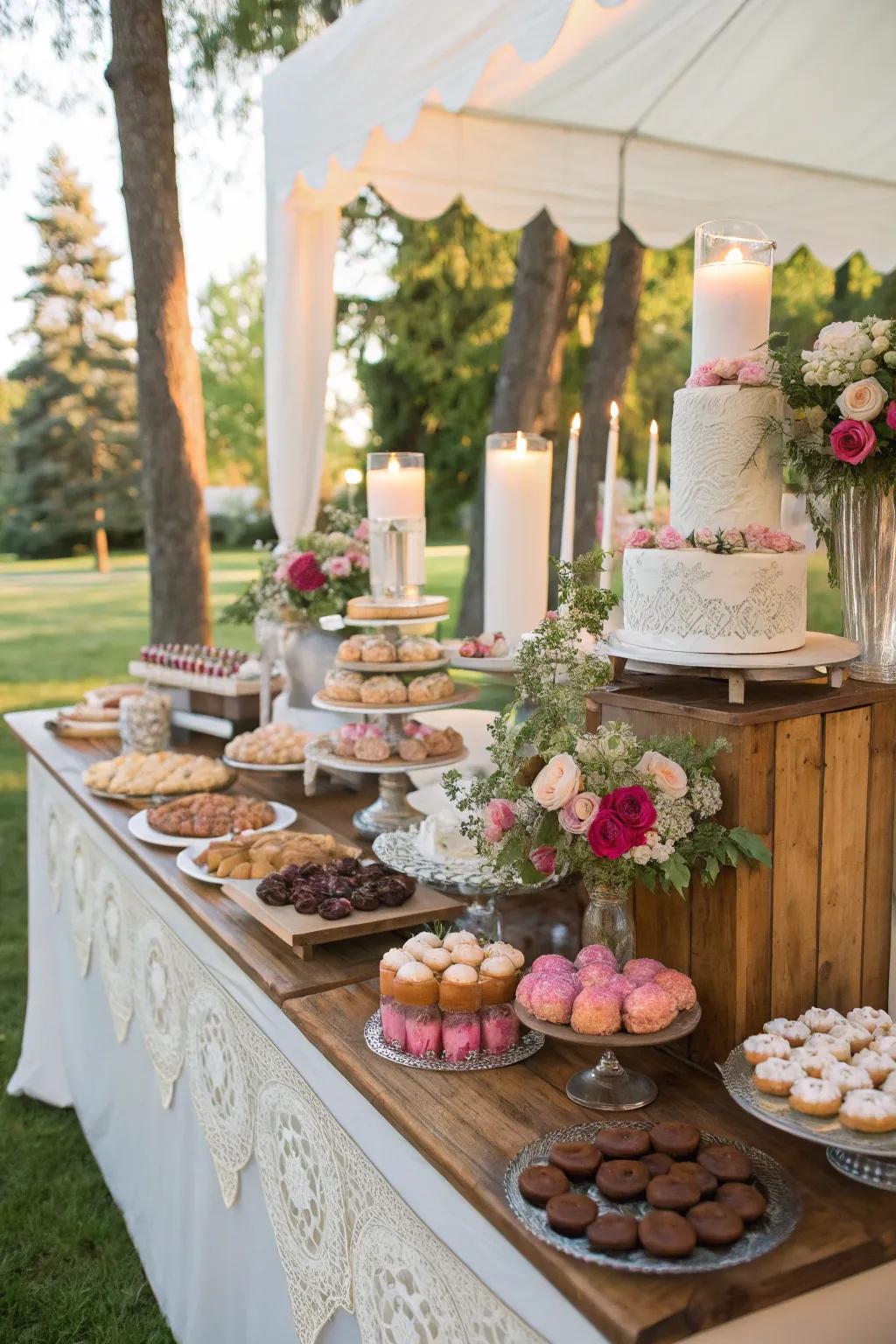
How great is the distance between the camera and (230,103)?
6945 millimetres

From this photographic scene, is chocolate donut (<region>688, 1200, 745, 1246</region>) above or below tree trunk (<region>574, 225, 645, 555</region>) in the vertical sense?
below

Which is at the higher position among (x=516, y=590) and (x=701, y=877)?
(x=516, y=590)

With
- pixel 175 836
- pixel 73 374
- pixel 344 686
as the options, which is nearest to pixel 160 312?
pixel 344 686

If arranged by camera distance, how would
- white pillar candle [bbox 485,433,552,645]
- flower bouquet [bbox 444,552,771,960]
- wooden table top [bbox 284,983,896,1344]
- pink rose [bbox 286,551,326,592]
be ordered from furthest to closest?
pink rose [bbox 286,551,326,592] → white pillar candle [bbox 485,433,552,645] → flower bouquet [bbox 444,552,771,960] → wooden table top [bbox 284,983,896,1344]

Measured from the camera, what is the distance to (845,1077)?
1.13 m

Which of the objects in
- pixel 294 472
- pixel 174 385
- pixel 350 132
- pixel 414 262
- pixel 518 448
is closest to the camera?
pixel 518 448

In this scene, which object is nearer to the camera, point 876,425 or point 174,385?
point 876,425

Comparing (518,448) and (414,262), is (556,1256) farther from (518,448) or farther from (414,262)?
(414,262)

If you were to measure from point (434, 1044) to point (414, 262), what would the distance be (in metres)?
8.70

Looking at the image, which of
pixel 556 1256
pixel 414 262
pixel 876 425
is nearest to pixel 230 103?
pixel 414 262

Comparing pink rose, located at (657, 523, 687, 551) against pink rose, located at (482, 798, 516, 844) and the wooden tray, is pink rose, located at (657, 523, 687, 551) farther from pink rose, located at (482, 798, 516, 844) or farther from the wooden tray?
the wooden tray

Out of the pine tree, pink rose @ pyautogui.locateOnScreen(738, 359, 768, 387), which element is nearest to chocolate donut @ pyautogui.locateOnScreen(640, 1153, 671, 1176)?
pink rose @ pyautogui.locateOnScreen(738, 359, 768, 387)

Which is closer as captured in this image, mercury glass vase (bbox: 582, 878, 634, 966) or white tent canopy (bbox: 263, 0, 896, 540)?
mercury glass vase (bbox: 582, 878, 634, 966)

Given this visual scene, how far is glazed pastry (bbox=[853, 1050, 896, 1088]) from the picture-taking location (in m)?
1.16
